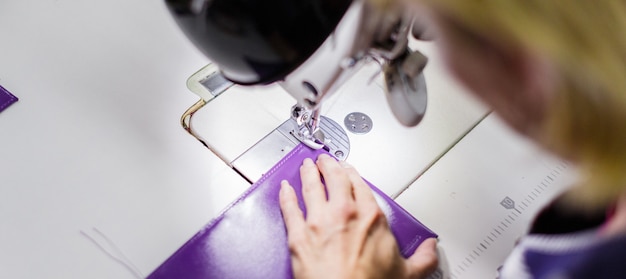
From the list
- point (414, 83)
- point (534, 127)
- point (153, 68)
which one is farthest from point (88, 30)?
point (534, 127)

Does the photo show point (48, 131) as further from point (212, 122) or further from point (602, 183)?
point (602, 183)

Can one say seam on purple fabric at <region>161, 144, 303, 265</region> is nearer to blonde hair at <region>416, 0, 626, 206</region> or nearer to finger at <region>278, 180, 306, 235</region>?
finger at <region>278, 180, 306, 235</region>

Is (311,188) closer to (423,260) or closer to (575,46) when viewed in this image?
(423,260)

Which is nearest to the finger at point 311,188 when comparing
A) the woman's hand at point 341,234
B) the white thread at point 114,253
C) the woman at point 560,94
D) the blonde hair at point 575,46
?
the woman's hand at point 341,234

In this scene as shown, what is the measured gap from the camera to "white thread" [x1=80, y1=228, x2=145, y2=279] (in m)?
0.71

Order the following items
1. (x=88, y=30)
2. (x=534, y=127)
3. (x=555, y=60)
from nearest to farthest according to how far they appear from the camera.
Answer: (x=555, y=60)
(x=534, y=127)
(x=88, y=30)

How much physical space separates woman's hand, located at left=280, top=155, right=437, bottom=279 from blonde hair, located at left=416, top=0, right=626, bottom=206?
0.35 metres

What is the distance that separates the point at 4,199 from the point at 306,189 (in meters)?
0.43

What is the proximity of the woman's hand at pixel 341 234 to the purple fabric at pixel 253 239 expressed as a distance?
17mm

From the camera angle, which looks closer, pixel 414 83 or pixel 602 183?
pixel 602 183

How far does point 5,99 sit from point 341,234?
58 centimetres

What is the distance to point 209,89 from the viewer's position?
903 mm

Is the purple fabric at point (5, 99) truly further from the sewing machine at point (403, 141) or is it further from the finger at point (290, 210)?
the finger at point (290, 210)

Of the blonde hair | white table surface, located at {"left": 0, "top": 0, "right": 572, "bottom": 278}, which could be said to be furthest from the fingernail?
the blonde hair
